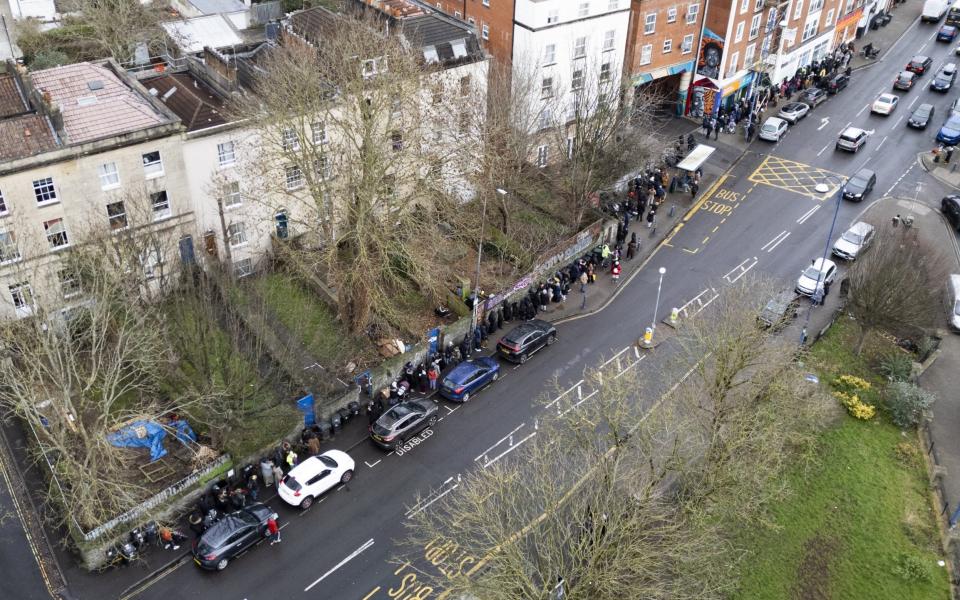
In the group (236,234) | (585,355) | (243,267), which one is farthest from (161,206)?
(585,355)

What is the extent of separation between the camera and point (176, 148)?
39.7 m

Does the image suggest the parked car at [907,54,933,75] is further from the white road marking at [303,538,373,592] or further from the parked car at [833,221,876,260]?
the white road marking at [303,538,373,592]

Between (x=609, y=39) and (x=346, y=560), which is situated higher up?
(x=609, y=39)

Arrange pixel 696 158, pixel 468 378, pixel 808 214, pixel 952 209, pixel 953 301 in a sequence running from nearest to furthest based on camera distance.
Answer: pixel 468 378 < pixel 953 301 < pixel 952 209 < pixel 808 214 < pixel 696 158

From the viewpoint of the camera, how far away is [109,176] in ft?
127

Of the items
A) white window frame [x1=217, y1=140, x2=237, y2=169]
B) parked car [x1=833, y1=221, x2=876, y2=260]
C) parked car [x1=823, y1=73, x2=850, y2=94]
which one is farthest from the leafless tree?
white window frame [x1=217, y1=140, x2=237, y2=169]

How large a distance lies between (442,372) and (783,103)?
43413mm

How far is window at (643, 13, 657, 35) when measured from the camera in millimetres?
57406

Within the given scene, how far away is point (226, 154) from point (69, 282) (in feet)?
33.9

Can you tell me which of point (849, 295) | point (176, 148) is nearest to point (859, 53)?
point (849, 295)

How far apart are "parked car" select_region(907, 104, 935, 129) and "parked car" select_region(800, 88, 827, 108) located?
6834 millimetres

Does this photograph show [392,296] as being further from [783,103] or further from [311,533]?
[783,103]

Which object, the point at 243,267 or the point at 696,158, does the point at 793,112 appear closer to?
the point at 696,158

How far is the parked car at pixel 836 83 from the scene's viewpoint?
69.5 meters
